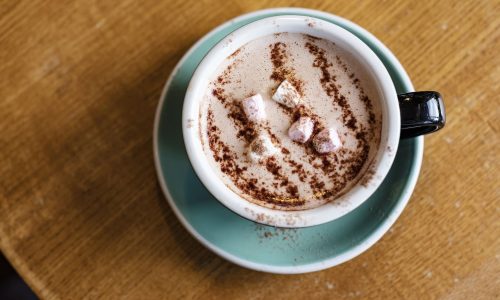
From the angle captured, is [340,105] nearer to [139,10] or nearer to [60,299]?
[139,10]

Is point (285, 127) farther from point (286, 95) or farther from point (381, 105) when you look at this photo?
point (381, 105)

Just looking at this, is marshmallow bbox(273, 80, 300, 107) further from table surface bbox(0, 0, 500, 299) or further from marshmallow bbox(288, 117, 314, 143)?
table surface bbox(0, 0, 500, 299)

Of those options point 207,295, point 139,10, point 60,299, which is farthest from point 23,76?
point 207,295

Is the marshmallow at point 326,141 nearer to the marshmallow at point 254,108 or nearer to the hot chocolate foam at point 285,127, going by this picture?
the hot chocolate foam at point 285,127

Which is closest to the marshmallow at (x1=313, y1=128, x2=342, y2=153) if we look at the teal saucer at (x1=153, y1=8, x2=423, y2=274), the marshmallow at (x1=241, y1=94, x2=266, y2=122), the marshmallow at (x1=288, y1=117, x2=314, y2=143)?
the marshmallow at (x1=288, y1=117, x2=314, y2=143)

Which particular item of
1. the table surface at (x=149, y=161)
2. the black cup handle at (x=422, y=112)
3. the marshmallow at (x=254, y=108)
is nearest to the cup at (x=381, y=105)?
the black cup handle at (x=422, y=112)
